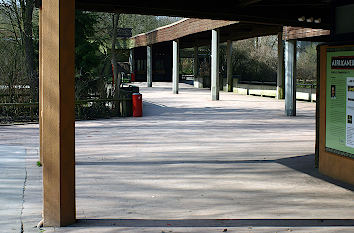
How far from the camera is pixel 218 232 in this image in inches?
218

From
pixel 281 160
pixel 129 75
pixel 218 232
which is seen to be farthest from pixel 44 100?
pixel 129 75

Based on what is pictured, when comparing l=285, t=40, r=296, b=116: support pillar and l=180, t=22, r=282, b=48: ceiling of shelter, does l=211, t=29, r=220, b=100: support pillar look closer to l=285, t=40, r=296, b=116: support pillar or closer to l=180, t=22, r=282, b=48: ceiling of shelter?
l=180, t=22, r=282, b=48: ceiling of shelter

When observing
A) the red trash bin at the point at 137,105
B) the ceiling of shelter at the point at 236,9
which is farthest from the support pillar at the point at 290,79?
the ceiling of shelter at the point at 236,9

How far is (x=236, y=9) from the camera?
11141 mm

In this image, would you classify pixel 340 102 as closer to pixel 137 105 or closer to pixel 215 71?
pixel 137 105

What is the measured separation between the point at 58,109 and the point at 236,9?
6421 mm

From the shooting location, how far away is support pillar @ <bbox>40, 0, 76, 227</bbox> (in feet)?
18.9

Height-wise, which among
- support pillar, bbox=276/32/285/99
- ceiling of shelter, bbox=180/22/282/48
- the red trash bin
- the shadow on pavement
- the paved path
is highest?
ceiling of shelter, bbox=180/22/282/48

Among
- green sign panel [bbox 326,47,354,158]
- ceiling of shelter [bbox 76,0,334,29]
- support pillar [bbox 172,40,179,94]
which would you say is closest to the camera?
green sign panel [bbox 326,47,354,158]

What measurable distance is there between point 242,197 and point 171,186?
1.25 m

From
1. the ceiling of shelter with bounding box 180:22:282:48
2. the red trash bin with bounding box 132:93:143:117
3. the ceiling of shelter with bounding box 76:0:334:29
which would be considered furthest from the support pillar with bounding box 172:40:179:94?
the ceiling of shelter with bounding box 76:0:334:29

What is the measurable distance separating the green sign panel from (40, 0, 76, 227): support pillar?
15.2ft

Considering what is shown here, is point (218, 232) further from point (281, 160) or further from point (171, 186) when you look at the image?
point (281, 160)

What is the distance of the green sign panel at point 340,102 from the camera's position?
816 cm
